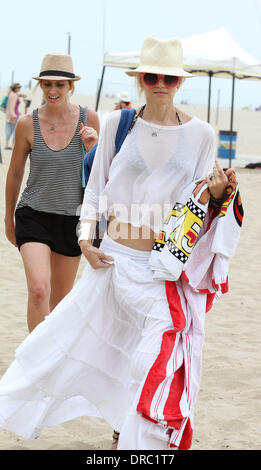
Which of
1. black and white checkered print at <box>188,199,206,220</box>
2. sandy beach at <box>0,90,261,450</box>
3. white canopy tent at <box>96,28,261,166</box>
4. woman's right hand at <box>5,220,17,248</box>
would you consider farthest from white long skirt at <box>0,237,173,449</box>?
white canopy tent at <box>96,28,261,166</box>

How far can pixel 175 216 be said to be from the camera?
9.73 feet

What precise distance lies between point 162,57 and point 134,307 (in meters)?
0.99

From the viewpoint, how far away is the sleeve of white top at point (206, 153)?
3.05 metres

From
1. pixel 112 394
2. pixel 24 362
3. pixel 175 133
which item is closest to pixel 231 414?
pixel 112 394

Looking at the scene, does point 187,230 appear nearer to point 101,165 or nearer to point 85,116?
point 101,165

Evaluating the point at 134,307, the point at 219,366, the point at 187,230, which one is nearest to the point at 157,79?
the point at 187,230

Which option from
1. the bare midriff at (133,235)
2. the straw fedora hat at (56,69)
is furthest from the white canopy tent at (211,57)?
the bare midriff at (133,235)

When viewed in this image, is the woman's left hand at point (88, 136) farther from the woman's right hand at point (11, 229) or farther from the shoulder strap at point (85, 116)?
the woman's right hand at point (11, 229)

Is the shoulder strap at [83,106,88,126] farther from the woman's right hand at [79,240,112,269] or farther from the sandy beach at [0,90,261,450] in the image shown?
the sandy beach at [0,90,261,450]

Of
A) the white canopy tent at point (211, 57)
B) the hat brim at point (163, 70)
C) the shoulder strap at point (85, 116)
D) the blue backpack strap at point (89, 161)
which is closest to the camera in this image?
the hat brim at point (163, 70)

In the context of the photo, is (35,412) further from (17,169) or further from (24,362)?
(17,169)

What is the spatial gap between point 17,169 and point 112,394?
4.44ft

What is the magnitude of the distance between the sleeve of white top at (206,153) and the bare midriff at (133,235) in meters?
0.30

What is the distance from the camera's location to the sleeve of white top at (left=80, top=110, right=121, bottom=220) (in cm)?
308
